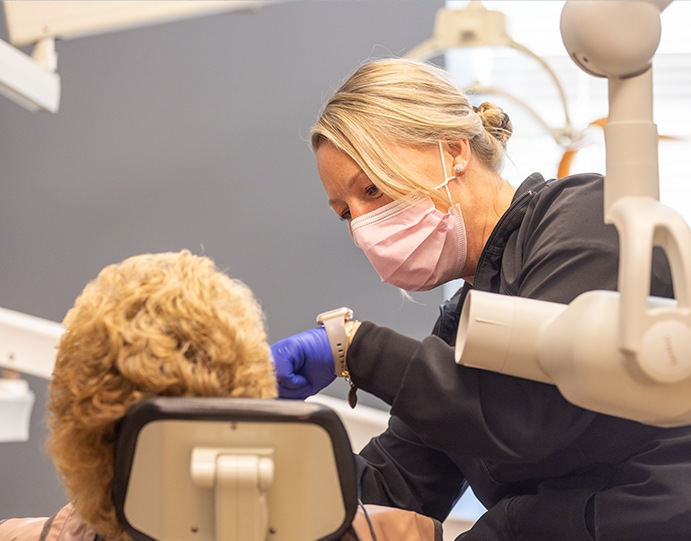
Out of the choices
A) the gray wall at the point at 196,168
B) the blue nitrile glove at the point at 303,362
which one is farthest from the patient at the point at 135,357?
the gray wall at the point at 196,168

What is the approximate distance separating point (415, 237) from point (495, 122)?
0.30 m

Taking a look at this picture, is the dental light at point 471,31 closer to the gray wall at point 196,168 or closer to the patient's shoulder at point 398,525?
the gray wall at point 196,168

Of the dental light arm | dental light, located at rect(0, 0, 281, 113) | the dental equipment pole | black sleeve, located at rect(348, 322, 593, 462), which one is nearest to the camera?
the dental equipment pole

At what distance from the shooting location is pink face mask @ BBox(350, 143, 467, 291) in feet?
4.65

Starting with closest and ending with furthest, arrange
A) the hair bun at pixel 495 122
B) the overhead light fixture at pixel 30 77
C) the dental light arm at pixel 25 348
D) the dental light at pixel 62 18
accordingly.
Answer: the hair bun at pixel 495 122 → the overhead light fixture at pixel 30 77 → the dental light at pixel 62 18 → the dental light arm at pixel 25 348

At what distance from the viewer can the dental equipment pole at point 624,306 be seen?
29.9 inches

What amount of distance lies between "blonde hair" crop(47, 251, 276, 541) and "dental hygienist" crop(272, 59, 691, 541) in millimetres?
296

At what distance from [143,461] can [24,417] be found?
1.52m

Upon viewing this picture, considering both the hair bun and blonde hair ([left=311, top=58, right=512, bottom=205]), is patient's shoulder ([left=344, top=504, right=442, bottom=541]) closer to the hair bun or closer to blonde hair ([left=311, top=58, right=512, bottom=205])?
blonde hair ([left=311, top=58, right=512, bottom=205])

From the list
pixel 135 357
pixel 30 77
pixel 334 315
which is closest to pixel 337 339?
pixel 334 315

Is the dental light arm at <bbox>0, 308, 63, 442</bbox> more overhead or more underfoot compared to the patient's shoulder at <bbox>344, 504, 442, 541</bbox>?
more overhead

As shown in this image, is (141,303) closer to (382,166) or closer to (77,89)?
(382,166)

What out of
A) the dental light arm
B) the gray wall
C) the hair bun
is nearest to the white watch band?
the hair bun

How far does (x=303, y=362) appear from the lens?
1271 millimetres
